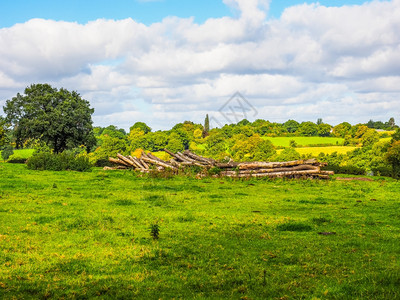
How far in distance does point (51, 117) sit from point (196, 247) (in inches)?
1636

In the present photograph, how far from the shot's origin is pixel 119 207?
1390 centimetres

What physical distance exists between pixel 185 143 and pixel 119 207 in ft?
266

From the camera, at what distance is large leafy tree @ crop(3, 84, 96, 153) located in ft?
149

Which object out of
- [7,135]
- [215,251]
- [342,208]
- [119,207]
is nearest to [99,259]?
[215,251]

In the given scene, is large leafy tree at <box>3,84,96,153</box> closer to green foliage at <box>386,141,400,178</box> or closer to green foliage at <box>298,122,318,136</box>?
green foliage at <box>386,141,400,178</box>

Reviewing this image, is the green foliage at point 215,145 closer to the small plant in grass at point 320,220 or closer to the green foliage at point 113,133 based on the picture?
the green foliage at point 113,133

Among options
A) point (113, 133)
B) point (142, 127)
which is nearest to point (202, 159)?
point (113, 133)

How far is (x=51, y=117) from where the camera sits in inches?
1795

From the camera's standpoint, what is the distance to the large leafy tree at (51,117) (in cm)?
4556

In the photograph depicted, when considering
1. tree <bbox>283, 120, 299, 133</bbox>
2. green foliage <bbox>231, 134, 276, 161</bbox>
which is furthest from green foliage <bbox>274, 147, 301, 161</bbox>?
tree <bbox>283, 120, 299, 133</bbox>

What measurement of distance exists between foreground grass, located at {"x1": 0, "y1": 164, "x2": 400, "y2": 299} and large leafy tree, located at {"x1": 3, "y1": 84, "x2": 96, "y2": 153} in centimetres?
3133

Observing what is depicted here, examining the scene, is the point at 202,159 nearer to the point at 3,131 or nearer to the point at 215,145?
the point at 3,131

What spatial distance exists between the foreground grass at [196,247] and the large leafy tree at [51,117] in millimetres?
31330

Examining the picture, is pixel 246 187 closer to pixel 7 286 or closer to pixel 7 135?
pixel 7 286
